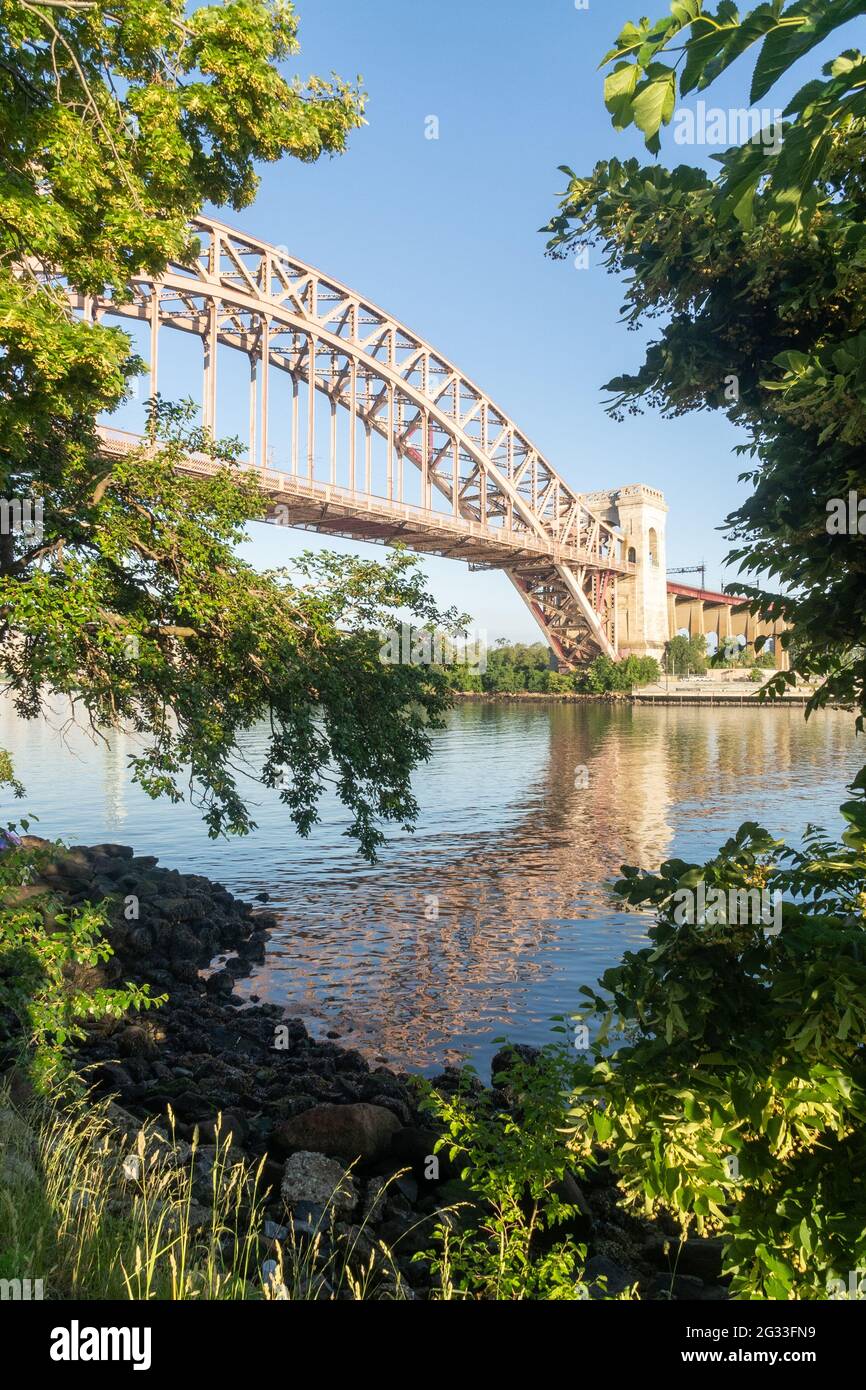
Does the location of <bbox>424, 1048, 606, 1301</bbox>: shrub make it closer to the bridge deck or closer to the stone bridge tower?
the bridge deck

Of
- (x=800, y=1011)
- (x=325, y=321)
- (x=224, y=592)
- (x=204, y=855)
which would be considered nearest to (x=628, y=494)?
(x=325, y=321)

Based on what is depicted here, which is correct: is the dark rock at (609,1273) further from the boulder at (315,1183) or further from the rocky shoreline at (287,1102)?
the boulder at (315,1183)

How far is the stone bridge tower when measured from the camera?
92.7 metres

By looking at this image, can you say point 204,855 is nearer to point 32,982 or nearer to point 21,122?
point 32,982

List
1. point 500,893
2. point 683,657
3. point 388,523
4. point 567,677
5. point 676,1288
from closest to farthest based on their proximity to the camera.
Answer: point 676,1288 → point 500,893 → point 388,523 → point 567,677 → point 683,657

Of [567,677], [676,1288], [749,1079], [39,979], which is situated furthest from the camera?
[567,677]

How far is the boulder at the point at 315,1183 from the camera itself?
6453 mm

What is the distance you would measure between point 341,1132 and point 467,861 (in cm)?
1415

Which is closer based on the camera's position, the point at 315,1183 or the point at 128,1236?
the point at 128,1236

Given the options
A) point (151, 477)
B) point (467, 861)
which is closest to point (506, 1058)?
point (151, 477)

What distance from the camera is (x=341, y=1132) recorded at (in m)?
7.46

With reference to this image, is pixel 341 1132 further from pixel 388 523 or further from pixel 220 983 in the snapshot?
pixel 388 523

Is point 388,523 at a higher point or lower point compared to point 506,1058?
higher
